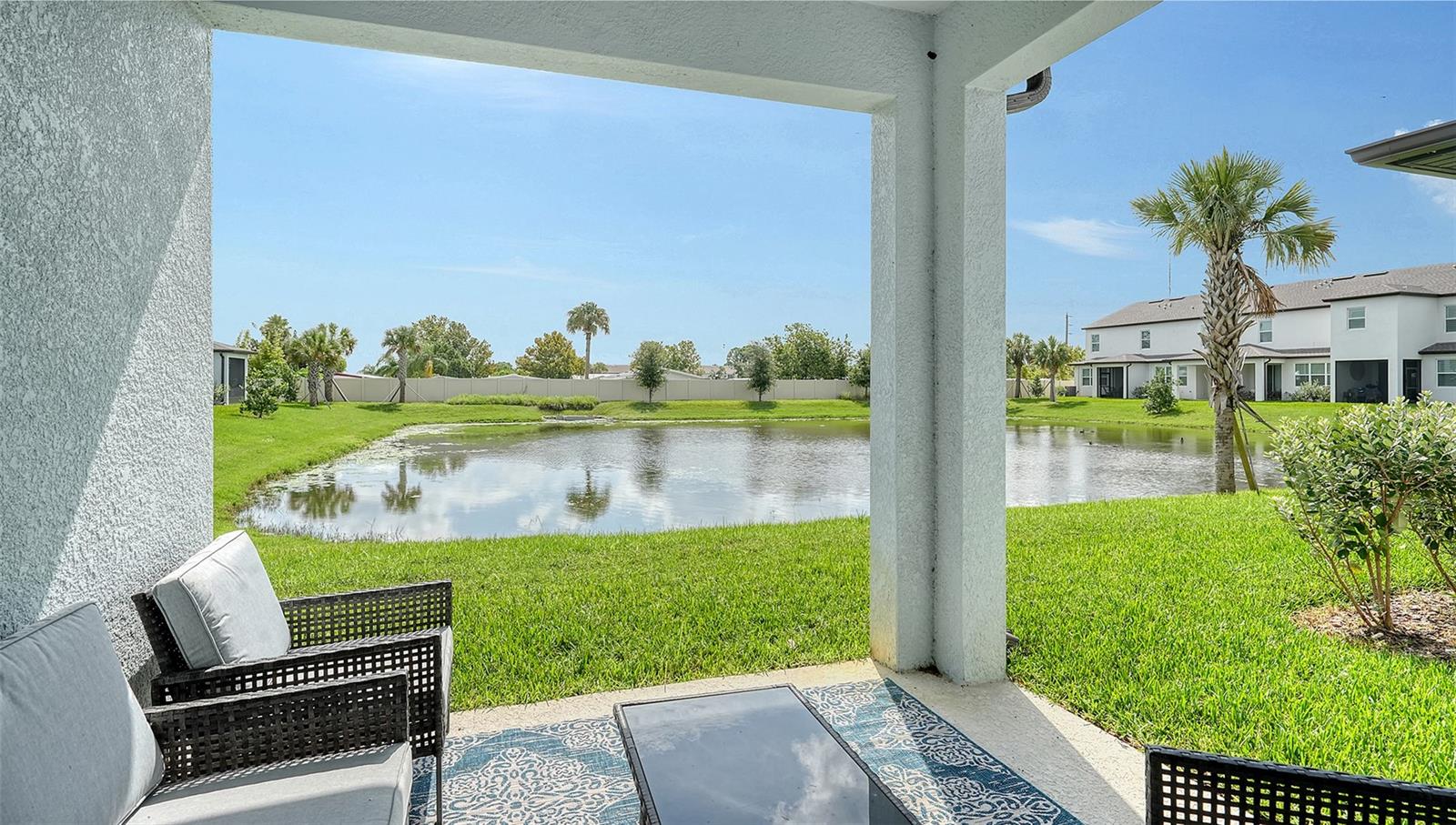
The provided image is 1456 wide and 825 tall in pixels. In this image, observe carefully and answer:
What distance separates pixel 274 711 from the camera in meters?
1.82

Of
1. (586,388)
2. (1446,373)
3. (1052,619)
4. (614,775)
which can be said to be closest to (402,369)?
(586,388)

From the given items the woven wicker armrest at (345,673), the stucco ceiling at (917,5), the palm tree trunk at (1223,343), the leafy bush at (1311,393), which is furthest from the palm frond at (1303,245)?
the leafy bush at (1311,393)

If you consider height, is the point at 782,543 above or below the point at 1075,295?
below

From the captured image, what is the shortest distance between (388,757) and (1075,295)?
172ft

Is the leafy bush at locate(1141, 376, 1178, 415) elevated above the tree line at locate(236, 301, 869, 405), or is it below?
below

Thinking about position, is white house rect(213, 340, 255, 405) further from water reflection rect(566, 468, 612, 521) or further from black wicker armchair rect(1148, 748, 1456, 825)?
black wicker armchair rect(1148, 748, 1456, 825)

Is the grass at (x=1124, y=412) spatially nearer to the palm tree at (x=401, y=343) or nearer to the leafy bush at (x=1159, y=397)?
the leafy bush at (x=1159, y=397)

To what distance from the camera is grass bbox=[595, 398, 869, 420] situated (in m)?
30.1

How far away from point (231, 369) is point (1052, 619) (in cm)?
3096

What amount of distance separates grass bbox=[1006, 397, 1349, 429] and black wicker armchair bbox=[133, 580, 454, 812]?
21.5 metres

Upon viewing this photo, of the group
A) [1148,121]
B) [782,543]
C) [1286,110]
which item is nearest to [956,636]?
[782,543]

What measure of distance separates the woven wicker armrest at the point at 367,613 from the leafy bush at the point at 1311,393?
25403 mm

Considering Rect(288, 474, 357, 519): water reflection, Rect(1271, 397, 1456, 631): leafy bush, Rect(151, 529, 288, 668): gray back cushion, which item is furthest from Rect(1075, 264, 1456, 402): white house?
Rect(288, 474, 357, 519): water reflection

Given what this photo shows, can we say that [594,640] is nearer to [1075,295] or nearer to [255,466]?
[255,466]
